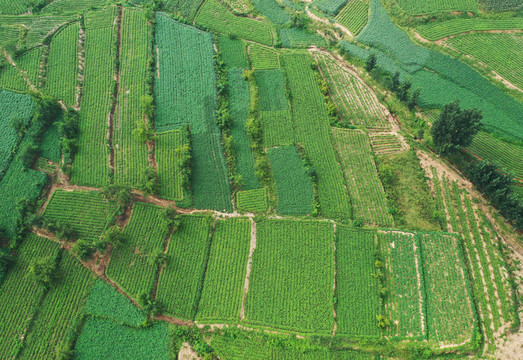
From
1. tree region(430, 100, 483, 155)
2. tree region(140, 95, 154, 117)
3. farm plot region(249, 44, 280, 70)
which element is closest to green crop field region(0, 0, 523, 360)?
farm plot region(249, 44, 280, 70)

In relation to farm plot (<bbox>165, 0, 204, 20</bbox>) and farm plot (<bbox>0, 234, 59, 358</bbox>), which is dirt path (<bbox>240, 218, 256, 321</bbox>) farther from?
farm plot (<bbox>165, 0, 204, 20</bbox>)

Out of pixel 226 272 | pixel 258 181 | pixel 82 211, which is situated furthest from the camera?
pixel 258 181

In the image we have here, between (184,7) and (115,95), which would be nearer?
(115,95)

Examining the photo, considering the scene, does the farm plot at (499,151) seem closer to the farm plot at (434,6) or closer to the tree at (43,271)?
the farm plot at (434,6)

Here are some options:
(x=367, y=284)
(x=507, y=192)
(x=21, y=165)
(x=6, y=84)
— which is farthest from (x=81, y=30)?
(x=507, y=192)

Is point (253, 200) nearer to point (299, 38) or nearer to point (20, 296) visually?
point (20, 296)

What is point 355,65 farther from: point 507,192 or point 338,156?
point 507,192

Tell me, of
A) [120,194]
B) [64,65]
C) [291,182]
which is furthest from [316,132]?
[64,65]
